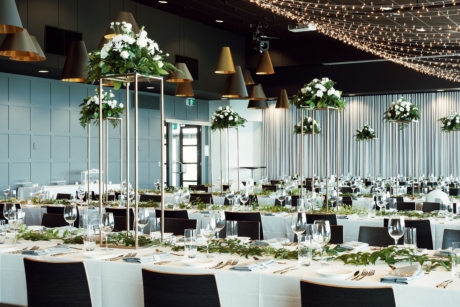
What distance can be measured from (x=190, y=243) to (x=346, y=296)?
1332 mm

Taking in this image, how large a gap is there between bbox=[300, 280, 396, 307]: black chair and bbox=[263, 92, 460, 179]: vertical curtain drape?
14.6 metres

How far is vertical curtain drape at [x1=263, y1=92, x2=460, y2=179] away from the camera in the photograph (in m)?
18.8

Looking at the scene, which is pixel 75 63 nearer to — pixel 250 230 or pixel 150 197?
pixel 150 197

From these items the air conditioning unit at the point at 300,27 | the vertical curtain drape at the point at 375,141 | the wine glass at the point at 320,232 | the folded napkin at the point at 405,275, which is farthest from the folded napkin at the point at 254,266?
the vertical curtain drape at the point at 375,141

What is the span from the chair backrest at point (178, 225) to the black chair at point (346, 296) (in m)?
2.95

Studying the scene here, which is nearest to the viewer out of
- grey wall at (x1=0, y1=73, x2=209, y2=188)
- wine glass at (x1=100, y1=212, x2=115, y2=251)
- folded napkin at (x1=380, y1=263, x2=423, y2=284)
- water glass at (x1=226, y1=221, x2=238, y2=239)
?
folded napkin at (x1=380, y1=263, x2=423, y2=284)

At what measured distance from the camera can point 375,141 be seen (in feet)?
65.1

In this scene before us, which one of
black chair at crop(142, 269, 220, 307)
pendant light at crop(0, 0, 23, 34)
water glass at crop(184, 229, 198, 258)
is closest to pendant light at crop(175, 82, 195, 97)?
pendant light at crop(0, 0, 23, 34)

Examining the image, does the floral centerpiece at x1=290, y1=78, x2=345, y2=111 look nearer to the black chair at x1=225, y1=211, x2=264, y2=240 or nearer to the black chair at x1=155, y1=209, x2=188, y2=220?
the black chair at x1=225, y1=211, x2=264, y2=240

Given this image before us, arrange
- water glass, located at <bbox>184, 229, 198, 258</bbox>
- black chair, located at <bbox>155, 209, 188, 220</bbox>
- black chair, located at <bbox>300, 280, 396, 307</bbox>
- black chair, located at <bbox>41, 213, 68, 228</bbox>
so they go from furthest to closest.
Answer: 1. black chair, located at <bbox>155, 209, 188, 220</bbox>
2. black chair, located at <bbox>41, 213, 68, 228</bbox>
3. water glass, located at <bbox>184, 229, 198, 258</bbox>
4. black chair, located at <bbox>300, 280, 396, 307</bbox>

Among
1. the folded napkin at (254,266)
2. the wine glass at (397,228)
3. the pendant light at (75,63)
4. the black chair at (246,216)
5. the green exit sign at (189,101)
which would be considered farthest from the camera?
the green exit sign at (189,101)

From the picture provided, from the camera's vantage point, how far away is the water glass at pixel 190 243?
4.04 meters

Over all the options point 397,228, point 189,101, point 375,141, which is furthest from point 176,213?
point 375,141

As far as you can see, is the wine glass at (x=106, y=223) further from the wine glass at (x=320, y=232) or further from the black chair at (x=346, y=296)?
the black chair at (x=346, y=296)
